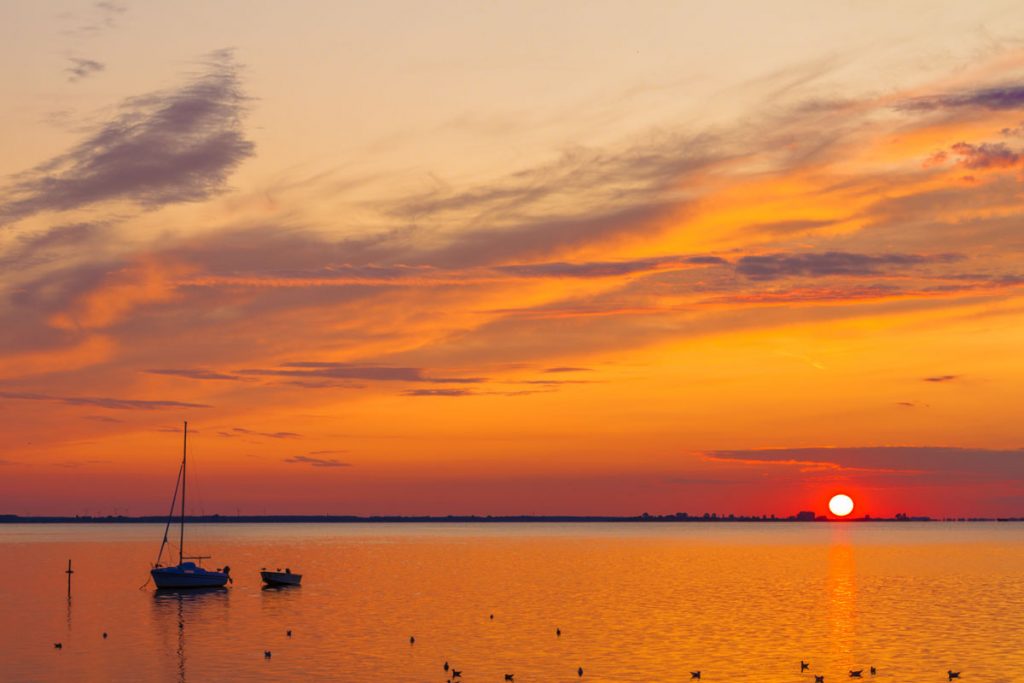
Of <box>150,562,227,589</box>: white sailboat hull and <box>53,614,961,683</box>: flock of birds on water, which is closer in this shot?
<box>53,614,961,683</box>: flock of birds on water

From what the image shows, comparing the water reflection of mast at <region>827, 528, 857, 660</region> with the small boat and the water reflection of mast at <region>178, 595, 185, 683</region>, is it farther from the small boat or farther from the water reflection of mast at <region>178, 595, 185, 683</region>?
the small boat

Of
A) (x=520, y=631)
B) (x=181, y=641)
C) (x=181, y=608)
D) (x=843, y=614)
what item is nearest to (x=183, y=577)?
(x=181, y=608)

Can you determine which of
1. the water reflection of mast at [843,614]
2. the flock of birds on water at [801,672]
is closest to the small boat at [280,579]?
the water reflection of mast at [843,614]

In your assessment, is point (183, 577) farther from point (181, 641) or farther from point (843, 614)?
point (843, 614)

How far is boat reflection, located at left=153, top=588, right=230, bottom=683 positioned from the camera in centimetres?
9950

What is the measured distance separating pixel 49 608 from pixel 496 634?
56.8 m

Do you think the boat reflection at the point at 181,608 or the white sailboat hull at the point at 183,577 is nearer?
the boat reflection at the point at 181,608

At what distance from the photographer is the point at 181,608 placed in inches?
5246

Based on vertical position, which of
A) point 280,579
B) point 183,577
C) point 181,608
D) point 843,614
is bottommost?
point 843,614

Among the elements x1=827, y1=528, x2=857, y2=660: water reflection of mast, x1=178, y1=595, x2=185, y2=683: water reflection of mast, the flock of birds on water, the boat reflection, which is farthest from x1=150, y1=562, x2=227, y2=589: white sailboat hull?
x1=827, y1=528, x2=857, y2=660: water reflection of mast

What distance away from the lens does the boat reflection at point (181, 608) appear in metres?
99.5

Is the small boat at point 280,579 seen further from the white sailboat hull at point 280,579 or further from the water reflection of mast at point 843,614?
the water reflection of mast at point 843,614

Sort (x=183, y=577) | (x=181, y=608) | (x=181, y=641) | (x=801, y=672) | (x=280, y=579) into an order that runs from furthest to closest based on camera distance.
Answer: (x=280, y=579) < (x=183, y=577) < (x=181, y=608) < (x=181, y=641) < (x=801, y=672)

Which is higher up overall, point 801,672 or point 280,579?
point 280,579
